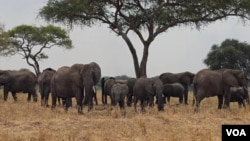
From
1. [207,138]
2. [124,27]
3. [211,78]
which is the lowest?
[207,138]

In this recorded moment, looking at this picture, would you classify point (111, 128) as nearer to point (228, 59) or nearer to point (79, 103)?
point (79, 103)

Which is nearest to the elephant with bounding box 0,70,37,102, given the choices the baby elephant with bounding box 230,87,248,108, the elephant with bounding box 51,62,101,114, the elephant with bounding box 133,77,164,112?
the elephant with bounding box 51,62,101,114

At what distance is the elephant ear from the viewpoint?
1962 centimetres

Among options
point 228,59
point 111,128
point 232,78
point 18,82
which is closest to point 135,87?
point 232,78

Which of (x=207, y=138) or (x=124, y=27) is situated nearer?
(x=207, y=138)

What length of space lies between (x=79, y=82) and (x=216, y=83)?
18.5 ft

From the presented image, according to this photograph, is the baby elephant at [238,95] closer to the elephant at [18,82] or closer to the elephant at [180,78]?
the elephant at [180,78]

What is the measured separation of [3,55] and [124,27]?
75.5 ft

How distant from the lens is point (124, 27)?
31375 millimetres

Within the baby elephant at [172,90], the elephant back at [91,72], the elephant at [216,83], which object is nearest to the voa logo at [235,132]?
the elephant back at [91,72]

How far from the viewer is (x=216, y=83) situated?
19.3 m

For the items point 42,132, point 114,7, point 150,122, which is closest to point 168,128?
point 150,122

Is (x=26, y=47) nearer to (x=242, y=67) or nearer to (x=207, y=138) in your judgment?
(x=242, y=67)

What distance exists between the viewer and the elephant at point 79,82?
1645cm
